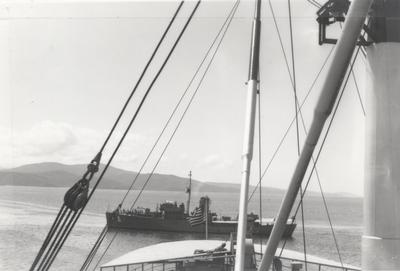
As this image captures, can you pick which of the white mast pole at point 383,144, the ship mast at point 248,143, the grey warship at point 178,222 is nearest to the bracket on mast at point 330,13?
the white mast pole at point 383,144

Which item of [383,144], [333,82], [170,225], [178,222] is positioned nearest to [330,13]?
[383,144]

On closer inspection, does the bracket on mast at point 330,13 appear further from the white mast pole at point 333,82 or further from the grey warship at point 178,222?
the grey warship at point 178,222

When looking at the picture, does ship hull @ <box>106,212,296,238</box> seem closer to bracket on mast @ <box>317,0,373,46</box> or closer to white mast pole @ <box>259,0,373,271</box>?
bracket on mast @ <box>317,0,373,46</box>

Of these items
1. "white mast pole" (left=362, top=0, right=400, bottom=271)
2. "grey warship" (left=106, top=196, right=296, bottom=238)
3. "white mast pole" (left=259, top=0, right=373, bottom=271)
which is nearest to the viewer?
"white mast pole" (left=259, top=0, right=373, bottom=271)

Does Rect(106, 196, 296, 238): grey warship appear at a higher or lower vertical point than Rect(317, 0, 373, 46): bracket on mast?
lower

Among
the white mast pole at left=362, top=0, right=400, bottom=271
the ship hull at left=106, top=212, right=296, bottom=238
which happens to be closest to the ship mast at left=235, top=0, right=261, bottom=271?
the white mast pole at left=362, top=0, right=400, bottom=271

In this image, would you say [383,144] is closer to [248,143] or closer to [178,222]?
[248,143]
